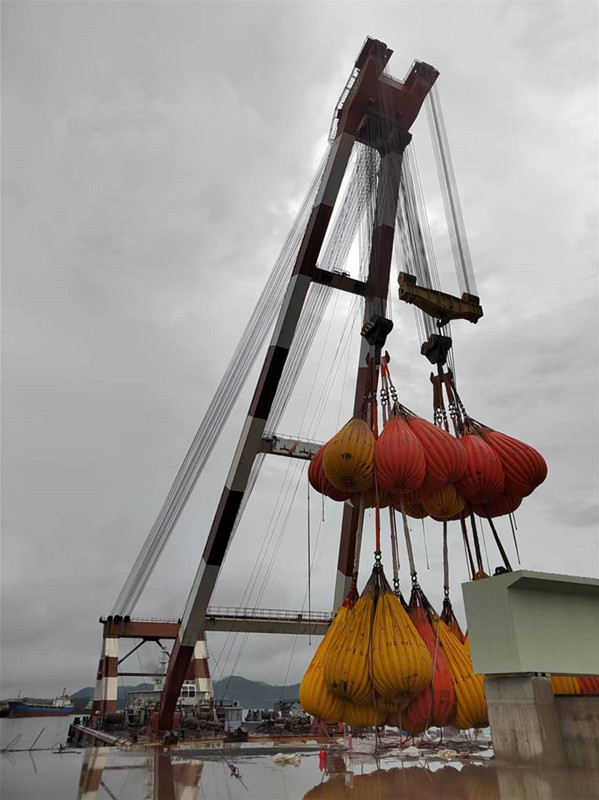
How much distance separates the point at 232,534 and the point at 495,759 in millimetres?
11044

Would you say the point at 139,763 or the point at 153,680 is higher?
the point at 153,680

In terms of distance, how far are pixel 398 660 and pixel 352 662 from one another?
746mm

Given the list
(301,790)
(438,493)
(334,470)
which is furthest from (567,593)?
(301,790)

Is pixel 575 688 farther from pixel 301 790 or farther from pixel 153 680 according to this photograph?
pixel 153 680

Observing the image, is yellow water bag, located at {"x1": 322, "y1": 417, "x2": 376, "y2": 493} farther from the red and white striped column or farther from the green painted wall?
the red and white striped column

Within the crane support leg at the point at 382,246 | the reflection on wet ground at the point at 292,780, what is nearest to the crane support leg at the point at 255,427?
the crane support leg at the point at 382,246

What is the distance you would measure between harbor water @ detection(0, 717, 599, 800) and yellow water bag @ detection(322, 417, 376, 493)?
174 inches

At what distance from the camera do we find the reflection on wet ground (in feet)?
23.7

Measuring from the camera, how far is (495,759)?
9.01 meters

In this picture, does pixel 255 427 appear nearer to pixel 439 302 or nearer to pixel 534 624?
pixel 439 302

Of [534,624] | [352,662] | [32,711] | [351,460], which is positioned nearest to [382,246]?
[351,460]

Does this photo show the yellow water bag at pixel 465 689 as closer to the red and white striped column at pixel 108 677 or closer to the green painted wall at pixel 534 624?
the green painted wall at pixel 534 624

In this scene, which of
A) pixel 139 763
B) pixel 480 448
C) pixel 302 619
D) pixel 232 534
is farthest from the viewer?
pixel 302 619

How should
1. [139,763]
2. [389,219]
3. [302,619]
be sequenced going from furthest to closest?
[302,619] → [389,219] → [139,763]
